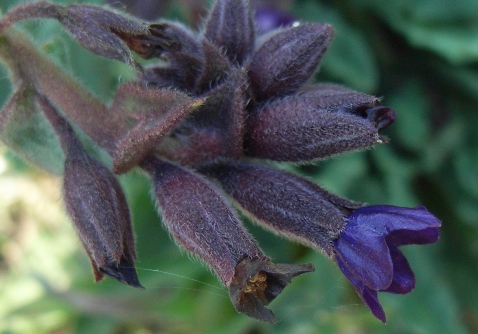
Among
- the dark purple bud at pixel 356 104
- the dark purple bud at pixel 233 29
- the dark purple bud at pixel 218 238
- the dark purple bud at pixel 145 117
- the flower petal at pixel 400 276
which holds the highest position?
the dark purple bud at pixel 233 29

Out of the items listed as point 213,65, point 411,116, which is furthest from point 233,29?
point 411,116

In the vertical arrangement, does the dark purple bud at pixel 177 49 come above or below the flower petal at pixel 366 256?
above

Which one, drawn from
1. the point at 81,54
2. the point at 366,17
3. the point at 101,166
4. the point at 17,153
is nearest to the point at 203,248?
the point at 101,166

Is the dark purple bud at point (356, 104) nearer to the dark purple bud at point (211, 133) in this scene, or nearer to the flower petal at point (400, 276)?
the dark purple bud at point (211, 133)

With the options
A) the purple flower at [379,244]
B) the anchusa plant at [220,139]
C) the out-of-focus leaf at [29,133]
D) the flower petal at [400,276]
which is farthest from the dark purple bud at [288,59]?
the out-of-focus leaf at [29,133]

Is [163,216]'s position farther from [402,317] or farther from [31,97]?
[402,317]

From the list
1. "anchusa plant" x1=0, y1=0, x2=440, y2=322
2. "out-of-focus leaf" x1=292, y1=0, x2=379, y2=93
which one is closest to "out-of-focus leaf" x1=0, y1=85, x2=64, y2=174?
"anchusa plant" x1=0, y1=0, x2=440, y2=322
